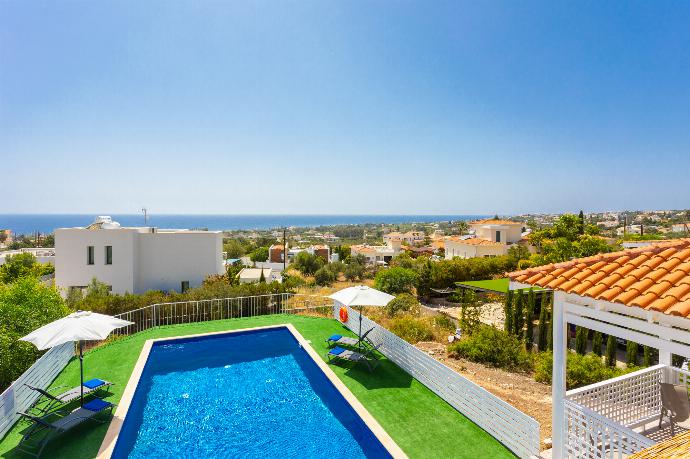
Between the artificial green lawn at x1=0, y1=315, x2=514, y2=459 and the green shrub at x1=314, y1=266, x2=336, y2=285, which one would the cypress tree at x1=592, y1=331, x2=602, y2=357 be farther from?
the green shrub at x1=314, y1=266, x2=336, y2=285

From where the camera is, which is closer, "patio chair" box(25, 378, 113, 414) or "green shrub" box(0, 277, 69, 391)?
"patio chair" box(25, 378, 113, 414)

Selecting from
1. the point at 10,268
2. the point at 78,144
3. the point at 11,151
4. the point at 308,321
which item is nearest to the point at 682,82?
the point at 308,321

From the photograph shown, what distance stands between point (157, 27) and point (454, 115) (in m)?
18.3

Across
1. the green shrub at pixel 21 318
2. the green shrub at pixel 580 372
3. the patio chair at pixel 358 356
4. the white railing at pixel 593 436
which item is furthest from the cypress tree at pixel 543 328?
the green shrub at pixel 21 318

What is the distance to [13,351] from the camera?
9320 millimetres

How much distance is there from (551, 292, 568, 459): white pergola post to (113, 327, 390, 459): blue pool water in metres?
3.04

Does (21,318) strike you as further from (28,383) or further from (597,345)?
(597,345)

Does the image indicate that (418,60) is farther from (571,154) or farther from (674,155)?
(674,155)

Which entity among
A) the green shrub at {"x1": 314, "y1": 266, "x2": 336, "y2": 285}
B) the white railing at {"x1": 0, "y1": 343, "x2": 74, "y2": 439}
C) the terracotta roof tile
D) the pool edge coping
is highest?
the terracotta roof tile

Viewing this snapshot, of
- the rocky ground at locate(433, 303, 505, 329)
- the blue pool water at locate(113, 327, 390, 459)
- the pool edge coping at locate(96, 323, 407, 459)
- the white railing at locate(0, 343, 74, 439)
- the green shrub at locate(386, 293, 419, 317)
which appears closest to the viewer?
the pool edge coping at locate(96, 323, 407, 459)

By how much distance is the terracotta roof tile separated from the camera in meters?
4.00

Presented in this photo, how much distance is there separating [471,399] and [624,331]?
4095 millimetres

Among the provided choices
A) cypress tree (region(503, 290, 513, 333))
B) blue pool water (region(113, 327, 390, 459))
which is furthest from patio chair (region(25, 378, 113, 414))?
cypress tree (region(503, 290, 513, 333))

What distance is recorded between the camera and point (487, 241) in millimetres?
48969
